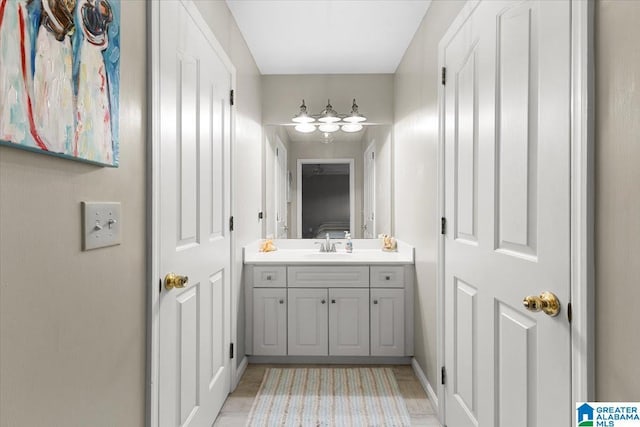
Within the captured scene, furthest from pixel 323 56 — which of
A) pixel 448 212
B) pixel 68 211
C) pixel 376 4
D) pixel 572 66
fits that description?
A: pixel 68 211

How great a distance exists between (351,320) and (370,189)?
3.72ft

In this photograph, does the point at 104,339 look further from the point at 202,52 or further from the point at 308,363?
the point at 308,363

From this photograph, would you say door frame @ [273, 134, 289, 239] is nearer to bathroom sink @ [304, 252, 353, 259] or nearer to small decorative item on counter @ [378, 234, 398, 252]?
bathroom sink @ [304, 252, 353, 259]

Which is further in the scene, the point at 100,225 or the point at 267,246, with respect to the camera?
the point at 267,246

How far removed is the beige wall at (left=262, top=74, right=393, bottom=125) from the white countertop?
41.8 inches

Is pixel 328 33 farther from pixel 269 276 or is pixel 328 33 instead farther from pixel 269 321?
pixel 269 321

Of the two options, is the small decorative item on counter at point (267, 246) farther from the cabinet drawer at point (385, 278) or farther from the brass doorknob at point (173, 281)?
the brass doorknob at point (173, 281)

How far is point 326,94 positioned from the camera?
3.21 meters

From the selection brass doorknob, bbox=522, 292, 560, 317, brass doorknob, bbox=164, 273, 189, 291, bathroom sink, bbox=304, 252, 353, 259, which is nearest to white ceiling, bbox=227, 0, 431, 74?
bathroom sink, bbox=304, 252, 353, 259

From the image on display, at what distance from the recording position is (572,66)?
931 mm

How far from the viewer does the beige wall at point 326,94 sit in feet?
10.5

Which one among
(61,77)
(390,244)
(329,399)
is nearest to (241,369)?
(329,399)

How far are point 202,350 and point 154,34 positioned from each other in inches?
53.2

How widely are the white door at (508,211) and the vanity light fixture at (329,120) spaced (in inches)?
53.0
